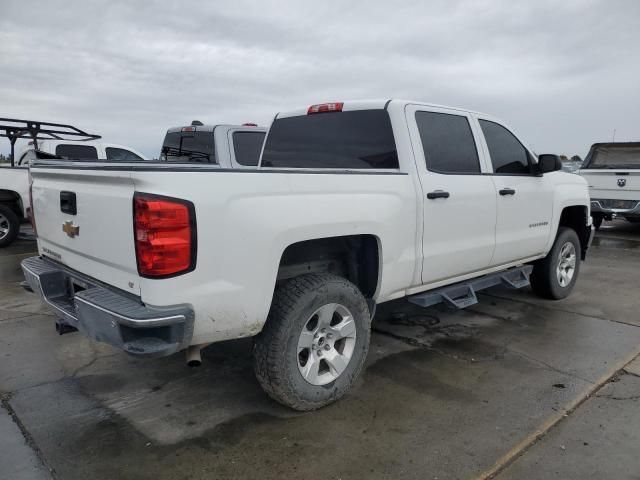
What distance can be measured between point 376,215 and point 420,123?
99 centimetres

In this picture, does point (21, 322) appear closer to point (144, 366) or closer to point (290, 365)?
point (144, 366)

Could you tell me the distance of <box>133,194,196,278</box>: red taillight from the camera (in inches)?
92.6

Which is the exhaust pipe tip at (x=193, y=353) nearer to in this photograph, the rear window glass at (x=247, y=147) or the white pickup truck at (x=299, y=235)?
the white pickup truck at (x=299, y=235)

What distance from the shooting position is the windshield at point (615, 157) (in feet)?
34.8

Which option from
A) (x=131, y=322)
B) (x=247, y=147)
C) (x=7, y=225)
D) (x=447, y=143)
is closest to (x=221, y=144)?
(x=247, y=147)

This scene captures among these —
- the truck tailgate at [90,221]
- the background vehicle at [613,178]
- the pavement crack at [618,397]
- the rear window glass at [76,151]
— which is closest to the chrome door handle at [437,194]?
the pavement crack at [618,397]

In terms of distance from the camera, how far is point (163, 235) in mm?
2375

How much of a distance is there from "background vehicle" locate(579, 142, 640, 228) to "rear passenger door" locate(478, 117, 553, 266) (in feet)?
18.7

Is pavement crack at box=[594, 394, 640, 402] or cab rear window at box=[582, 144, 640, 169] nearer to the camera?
pavement crack at box=[594, 394, 640, 402]

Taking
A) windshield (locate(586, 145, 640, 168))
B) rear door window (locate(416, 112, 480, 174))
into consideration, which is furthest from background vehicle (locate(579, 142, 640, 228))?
rear door window (locate(416, 112, 480, 174))

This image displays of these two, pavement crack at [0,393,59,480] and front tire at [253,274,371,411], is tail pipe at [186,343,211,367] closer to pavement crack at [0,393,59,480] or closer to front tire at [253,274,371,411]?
front tire at [253,274,371,411]

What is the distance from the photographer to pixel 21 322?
4.79 metres

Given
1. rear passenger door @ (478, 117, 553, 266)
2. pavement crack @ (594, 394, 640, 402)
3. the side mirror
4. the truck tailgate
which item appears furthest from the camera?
the side mirror

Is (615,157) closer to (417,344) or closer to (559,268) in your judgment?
(559,268)
